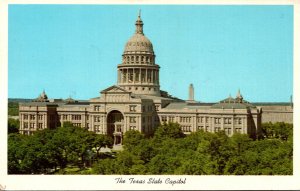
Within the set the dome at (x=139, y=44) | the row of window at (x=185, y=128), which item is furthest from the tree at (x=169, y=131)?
the dome at (x=139, y=44)

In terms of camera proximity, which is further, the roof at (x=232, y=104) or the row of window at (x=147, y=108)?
the row of window at (x=147, y=108)

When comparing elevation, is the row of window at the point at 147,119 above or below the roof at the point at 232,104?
below

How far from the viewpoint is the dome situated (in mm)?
45156

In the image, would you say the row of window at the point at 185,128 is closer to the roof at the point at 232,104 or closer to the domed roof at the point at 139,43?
the roof at the point at 232,104

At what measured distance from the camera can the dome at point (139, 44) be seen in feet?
148

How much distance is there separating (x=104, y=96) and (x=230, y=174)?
2151 centimetres

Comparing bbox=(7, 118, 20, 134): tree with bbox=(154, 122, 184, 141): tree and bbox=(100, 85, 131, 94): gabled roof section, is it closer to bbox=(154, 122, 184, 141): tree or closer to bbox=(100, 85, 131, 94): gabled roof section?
bbox=(100, 85, 131, 94): gabled roof section

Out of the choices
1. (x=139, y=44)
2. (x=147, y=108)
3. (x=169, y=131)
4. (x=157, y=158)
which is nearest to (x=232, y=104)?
(x=169, y=131)

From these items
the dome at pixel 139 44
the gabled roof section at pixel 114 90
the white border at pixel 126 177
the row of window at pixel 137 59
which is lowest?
the white border at pixel 126 177

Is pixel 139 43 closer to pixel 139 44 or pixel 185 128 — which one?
pixel 139 44

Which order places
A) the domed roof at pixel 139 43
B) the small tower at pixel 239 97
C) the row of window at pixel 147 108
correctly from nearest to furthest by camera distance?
the small tower at pixel 239 97 → the row of window at pixel 147 108 → the domed roof at pixel 139 43

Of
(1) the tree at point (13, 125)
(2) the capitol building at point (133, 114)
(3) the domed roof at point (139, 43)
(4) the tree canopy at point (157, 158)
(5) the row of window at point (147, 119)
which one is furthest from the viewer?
(3) the domed roof at point (139, 43)

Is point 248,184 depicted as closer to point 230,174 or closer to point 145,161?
point 230,174
